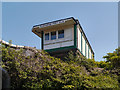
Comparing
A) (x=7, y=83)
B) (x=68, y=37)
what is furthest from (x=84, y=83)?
(x=68, y=37)

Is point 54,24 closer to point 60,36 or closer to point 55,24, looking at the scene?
point 55,24

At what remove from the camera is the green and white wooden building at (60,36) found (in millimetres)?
10977

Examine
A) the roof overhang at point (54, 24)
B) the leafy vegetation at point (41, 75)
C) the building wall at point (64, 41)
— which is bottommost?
the leafy vegetation at point (41, 75)

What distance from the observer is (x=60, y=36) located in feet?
38.6

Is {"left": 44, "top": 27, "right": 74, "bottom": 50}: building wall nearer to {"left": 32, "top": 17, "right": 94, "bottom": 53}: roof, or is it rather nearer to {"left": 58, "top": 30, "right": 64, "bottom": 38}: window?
{"left": 58, "top": 30, "right": 64, "bottom": 38}: window

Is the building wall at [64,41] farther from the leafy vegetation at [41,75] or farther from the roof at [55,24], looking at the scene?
the leafy vegetation at [41,75]

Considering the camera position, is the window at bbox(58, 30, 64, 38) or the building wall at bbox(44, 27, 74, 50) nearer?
the building wall at bbox(44, 27, 74, 50)

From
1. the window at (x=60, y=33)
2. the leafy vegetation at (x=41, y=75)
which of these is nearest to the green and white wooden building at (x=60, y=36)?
the window at (x=60, y=33)

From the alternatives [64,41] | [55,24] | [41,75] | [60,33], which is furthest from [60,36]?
[41,75]

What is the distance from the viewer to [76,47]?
35.1 ft

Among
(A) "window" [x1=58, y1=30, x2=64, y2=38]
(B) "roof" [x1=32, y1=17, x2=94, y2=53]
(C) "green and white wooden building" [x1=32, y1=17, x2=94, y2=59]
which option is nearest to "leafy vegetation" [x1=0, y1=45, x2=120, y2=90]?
(C) "green and white wooden building" [x1=32, y1=17, x2=94, y2=59]

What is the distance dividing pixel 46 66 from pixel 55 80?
905 millimetres

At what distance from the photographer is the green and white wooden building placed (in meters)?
11.0

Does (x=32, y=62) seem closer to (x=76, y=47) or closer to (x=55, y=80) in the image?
(x=55, y=80)
